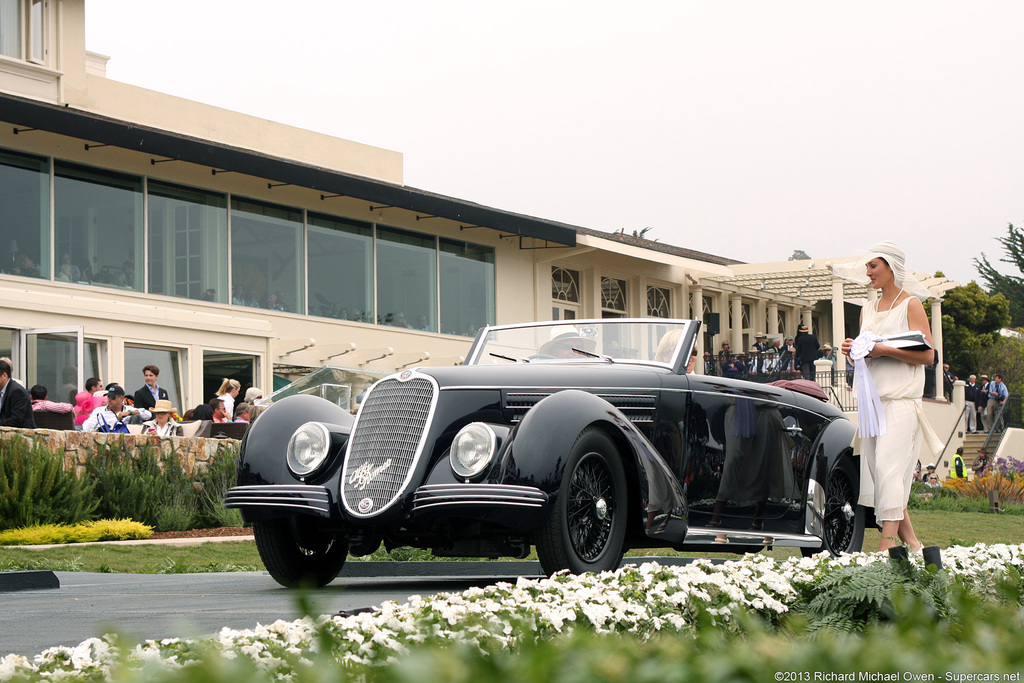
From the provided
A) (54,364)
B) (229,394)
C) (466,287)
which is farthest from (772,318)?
(54,364)

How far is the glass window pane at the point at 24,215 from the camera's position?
20922 millimetres

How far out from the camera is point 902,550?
15.0 feet

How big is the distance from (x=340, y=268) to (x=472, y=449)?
2127cm

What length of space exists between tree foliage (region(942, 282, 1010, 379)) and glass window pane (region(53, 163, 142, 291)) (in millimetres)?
36473

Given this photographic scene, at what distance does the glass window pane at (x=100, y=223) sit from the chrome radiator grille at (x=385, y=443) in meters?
16.5

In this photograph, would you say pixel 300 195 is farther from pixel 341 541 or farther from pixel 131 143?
pixel 341 541

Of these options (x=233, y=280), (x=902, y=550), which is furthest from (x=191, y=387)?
(x=902, y=550)

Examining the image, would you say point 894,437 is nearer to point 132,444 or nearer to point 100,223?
point 132,444

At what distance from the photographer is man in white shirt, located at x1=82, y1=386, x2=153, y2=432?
15672mm

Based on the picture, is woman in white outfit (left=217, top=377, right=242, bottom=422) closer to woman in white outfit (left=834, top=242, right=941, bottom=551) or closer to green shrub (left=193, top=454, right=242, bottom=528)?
green shrub (left=193, top=454, right=242, bottom=528)

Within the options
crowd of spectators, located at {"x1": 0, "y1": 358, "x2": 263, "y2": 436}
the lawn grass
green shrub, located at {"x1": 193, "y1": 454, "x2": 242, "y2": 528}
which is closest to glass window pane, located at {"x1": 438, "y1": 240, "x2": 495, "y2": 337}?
crowd of spectators, located at {"x1": 0, "y1": 358, "x2": 263, "y2": 436}

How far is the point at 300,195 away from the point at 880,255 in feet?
65.6

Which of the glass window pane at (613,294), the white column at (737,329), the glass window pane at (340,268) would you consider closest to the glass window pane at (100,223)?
the glass window pane at (340,268)

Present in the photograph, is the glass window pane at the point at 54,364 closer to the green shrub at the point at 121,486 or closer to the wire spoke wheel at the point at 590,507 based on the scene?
the green shrub at the point at 121,486
